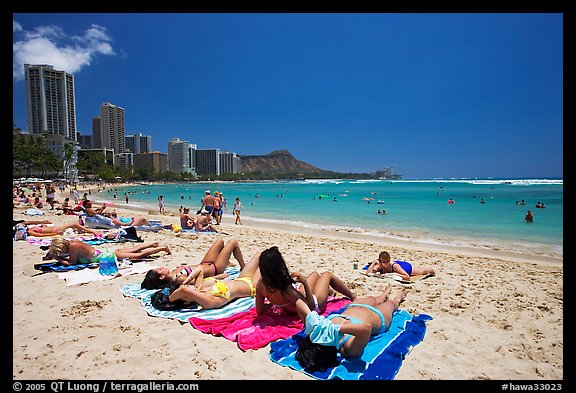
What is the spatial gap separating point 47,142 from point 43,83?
75.6 feet

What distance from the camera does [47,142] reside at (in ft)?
261

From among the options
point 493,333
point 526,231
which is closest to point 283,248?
point 493,333

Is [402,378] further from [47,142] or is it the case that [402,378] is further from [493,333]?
A: [47,142]

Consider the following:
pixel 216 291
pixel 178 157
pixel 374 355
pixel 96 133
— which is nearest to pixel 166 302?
pixel 216 291

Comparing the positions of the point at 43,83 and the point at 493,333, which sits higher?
the point at 43,83

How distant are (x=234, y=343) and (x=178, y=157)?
161545mm

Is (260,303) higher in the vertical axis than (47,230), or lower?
lower

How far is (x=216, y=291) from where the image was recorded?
3633 millimetres

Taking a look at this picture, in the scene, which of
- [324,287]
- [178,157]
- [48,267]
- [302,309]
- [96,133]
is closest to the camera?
[302,309]

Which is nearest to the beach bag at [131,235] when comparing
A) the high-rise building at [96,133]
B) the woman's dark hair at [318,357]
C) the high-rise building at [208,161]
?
the woman's dark hair at [318,357]

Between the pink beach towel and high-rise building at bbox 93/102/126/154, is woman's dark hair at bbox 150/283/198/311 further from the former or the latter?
high-rise building at bbox 93/102/126/154

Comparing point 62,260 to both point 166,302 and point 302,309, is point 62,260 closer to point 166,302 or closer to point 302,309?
point 166,302

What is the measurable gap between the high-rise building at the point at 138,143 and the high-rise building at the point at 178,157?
1146 inches
